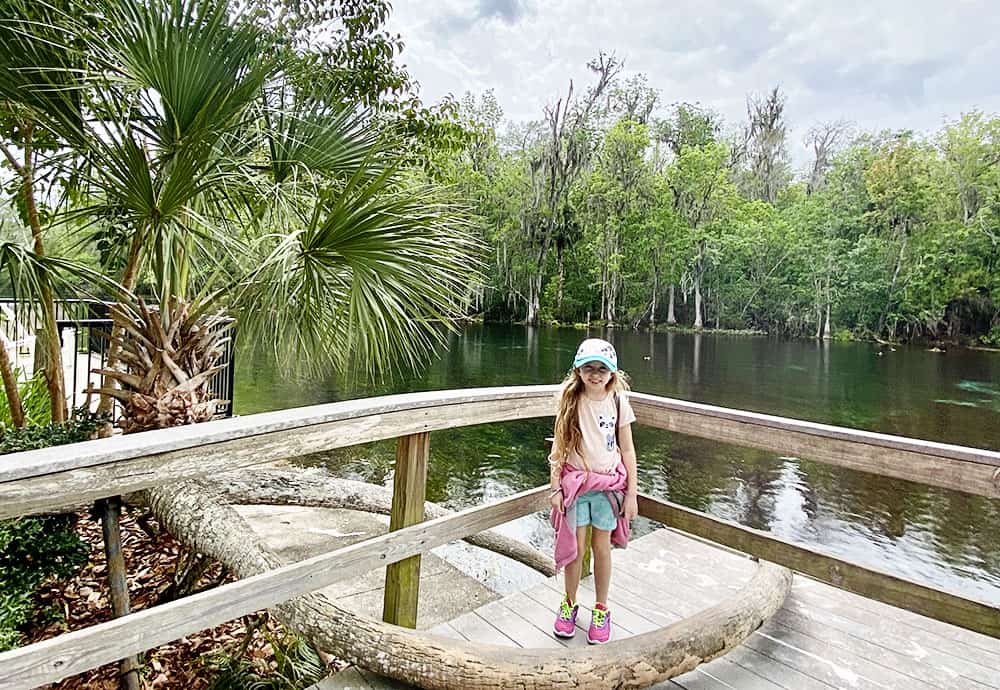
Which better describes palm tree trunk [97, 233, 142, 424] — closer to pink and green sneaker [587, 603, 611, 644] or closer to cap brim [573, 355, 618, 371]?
cap brim [573, 355, 618, 371]

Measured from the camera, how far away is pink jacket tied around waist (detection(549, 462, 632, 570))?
1.69m

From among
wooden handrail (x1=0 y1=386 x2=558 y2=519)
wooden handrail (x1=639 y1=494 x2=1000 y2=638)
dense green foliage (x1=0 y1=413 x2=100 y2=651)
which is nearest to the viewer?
wooden handrail (x1=0 y1=386 x2=558 y2=519)

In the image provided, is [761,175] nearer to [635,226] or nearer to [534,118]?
[635,226]

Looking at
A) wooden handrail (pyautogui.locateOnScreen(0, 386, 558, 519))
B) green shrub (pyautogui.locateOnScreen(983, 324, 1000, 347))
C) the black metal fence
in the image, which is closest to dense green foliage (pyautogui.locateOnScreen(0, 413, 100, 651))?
the black metal fence

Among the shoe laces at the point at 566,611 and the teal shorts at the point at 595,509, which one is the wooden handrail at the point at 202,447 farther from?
the shoe laces at the point at 566,611

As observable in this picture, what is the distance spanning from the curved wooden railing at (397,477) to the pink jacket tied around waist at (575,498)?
0.18 m

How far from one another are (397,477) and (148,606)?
181 centimetres

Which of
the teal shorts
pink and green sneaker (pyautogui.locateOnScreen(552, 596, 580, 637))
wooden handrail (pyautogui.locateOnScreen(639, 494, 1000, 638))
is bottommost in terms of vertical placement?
pink and green sneaker (pyautogui.locateOnScreen(552, 596, 580, 637))

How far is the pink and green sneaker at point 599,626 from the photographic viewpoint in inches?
66.7

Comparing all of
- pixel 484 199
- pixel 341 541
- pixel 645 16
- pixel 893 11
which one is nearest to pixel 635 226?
pixel 484 199

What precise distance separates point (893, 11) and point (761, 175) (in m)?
15.7

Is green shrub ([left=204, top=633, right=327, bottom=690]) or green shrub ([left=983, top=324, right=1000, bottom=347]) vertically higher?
green shrub ([left=983, top=324, right=1000, bottom=347])

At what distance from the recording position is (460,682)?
1.37 metres

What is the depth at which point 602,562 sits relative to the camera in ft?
5.69
